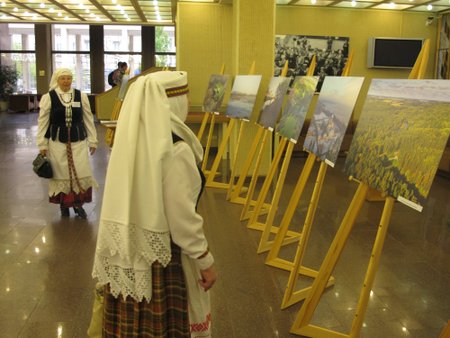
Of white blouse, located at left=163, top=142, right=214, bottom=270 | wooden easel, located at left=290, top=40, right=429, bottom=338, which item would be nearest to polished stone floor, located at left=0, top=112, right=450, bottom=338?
wooden easel, located at left=290, top=40, right=429, bottom=338

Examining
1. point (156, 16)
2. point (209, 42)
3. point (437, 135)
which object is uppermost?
point (156, 16)

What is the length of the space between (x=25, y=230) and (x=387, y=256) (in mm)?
3569

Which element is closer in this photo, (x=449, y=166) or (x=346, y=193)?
(x=346, y=193)

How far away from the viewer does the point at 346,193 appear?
738cm

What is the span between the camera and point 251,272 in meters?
4.29

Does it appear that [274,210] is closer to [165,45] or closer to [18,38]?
[165,45]

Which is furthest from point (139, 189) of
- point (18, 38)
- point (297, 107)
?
point (18, 38)

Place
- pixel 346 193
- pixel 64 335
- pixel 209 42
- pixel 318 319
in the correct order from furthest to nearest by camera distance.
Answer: pixel 209 42 < pixel 346 193 < pixel 318 319 < pixel 64 335

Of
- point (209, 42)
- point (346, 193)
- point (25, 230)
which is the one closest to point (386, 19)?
point (209, 42)

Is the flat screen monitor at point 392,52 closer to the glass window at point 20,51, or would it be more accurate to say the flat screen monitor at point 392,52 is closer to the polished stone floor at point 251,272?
the polished stone floor at point 251,272

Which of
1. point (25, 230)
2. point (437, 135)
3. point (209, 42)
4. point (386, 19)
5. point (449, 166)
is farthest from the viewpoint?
point (386, 19)

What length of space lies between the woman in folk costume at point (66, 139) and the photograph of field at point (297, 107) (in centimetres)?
230

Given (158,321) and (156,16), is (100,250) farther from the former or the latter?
(156,16)

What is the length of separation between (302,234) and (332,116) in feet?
2.67
